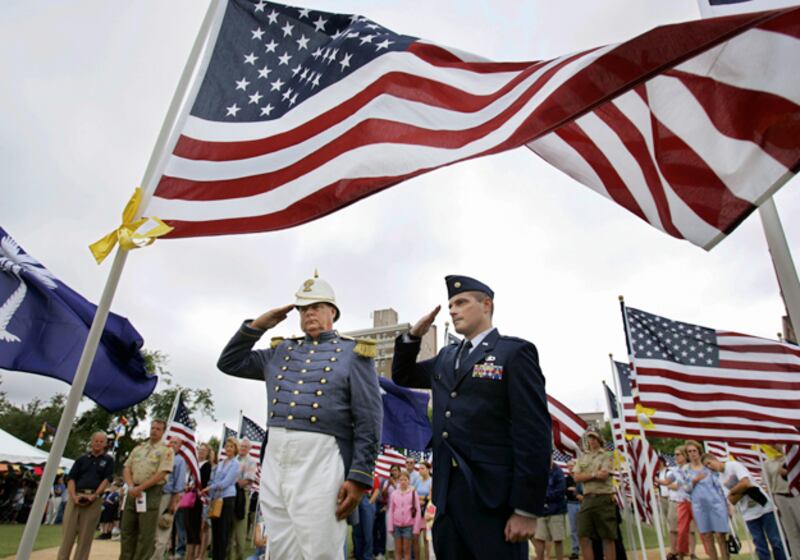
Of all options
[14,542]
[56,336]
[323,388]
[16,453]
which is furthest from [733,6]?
[16,453]

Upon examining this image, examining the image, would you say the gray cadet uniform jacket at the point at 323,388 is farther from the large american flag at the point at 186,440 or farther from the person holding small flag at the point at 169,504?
the large american flag at the point at 186,440

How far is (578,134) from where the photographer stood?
2943 mm

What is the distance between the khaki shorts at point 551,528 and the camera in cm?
989

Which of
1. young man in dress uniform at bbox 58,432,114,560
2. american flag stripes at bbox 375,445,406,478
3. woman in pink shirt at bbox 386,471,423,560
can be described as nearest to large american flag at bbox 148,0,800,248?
young man in dress uniform at bbox 58,432,114,560

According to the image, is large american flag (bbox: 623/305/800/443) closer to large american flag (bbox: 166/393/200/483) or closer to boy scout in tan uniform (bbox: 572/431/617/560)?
boy scout in tan uniform (bbox: 572/431/617/560)

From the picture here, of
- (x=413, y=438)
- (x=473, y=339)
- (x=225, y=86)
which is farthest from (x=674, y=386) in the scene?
(x=225, y=86)

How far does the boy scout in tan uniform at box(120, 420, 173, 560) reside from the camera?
7.71 m

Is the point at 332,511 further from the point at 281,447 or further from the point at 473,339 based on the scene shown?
the point at 473,339

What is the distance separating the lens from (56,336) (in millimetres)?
3871

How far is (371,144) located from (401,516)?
9883 millimetres

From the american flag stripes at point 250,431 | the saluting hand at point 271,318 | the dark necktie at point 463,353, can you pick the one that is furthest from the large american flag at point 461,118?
the american flag stripes at point 250,431

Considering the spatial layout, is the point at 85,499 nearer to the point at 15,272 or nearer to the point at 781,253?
the point at 15,272

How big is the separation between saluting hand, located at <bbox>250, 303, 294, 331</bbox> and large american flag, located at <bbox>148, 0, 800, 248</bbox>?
68 centimetres

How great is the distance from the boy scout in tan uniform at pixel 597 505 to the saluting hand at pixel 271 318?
22.3ft
